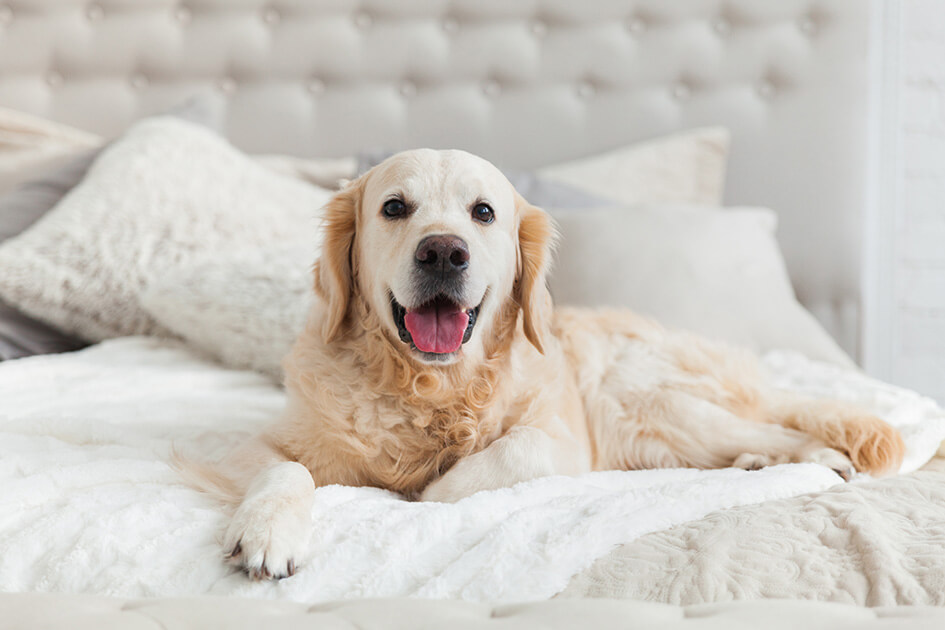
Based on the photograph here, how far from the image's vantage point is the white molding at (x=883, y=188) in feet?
10.1

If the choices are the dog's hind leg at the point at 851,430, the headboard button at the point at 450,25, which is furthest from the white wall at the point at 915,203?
the dog's hind leg at the point at 851,430

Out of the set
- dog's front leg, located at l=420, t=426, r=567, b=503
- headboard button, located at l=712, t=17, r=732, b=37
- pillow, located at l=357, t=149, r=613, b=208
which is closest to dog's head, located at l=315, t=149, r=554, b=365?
dog's front leg, located at l=420, t=426, r=567, b=503

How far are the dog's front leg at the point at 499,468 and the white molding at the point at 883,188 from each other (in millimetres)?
2298

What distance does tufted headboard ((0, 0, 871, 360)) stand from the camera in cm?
302

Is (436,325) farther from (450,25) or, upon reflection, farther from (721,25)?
(721,25)

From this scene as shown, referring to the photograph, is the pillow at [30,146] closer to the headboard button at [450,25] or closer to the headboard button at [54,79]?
the headboard button at [54,79]

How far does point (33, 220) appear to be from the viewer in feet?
7.57

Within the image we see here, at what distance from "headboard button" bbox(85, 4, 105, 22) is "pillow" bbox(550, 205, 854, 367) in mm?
2208

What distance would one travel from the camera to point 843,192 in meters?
2.94

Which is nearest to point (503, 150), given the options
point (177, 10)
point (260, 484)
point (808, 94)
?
point (808, 94)

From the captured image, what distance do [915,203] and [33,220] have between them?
345cm

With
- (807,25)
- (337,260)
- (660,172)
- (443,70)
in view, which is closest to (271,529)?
(337,260)

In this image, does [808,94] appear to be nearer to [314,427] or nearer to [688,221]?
[688,221]

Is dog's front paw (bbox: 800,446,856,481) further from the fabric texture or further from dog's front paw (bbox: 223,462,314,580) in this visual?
dog's front paw (bbox: 223,462,314,580)
